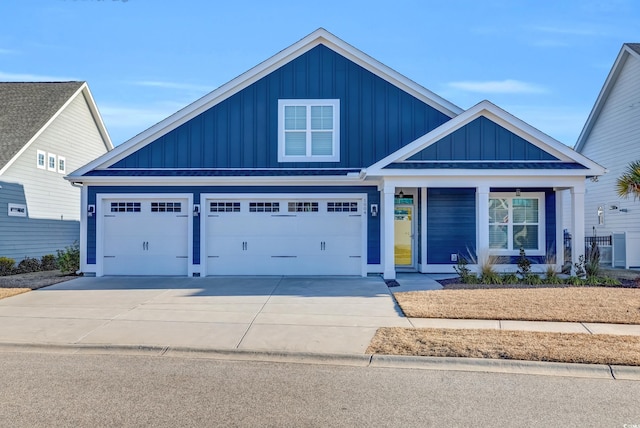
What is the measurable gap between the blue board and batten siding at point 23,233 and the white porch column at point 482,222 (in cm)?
1555

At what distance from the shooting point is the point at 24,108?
2111 centimetres

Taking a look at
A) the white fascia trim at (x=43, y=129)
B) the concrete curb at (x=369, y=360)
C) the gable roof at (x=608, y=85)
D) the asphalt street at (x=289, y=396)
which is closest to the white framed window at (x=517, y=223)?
the gable roof at (x=608, y=85)

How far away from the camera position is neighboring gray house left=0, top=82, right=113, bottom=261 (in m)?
18.7

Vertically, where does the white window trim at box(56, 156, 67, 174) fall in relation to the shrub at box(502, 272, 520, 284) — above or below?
above

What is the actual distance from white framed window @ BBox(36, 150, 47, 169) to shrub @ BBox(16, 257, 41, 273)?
3.68 metres

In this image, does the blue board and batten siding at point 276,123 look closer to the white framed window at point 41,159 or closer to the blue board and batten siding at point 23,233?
the blue board and batten siding at point 23,233

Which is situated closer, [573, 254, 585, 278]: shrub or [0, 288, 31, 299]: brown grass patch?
[0, 288, 31, 299]: brown grass patch

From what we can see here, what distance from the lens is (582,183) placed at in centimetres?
1391

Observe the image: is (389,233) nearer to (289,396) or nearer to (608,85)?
(289,396)

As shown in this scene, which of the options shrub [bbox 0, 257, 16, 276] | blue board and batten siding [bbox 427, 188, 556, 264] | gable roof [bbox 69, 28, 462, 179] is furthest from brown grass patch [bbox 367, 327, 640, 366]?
shrub [bbox 0, 257, 16, 276]

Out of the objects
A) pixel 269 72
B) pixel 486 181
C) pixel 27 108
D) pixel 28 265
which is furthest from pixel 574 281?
pixel 27 108

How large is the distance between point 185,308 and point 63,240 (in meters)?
14.2

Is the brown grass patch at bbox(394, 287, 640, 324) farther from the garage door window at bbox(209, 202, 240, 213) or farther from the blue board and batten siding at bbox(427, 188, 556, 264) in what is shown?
the garage door window at bbox(209, 202, 240, 213)

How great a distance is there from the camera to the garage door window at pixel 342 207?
15656 mm
